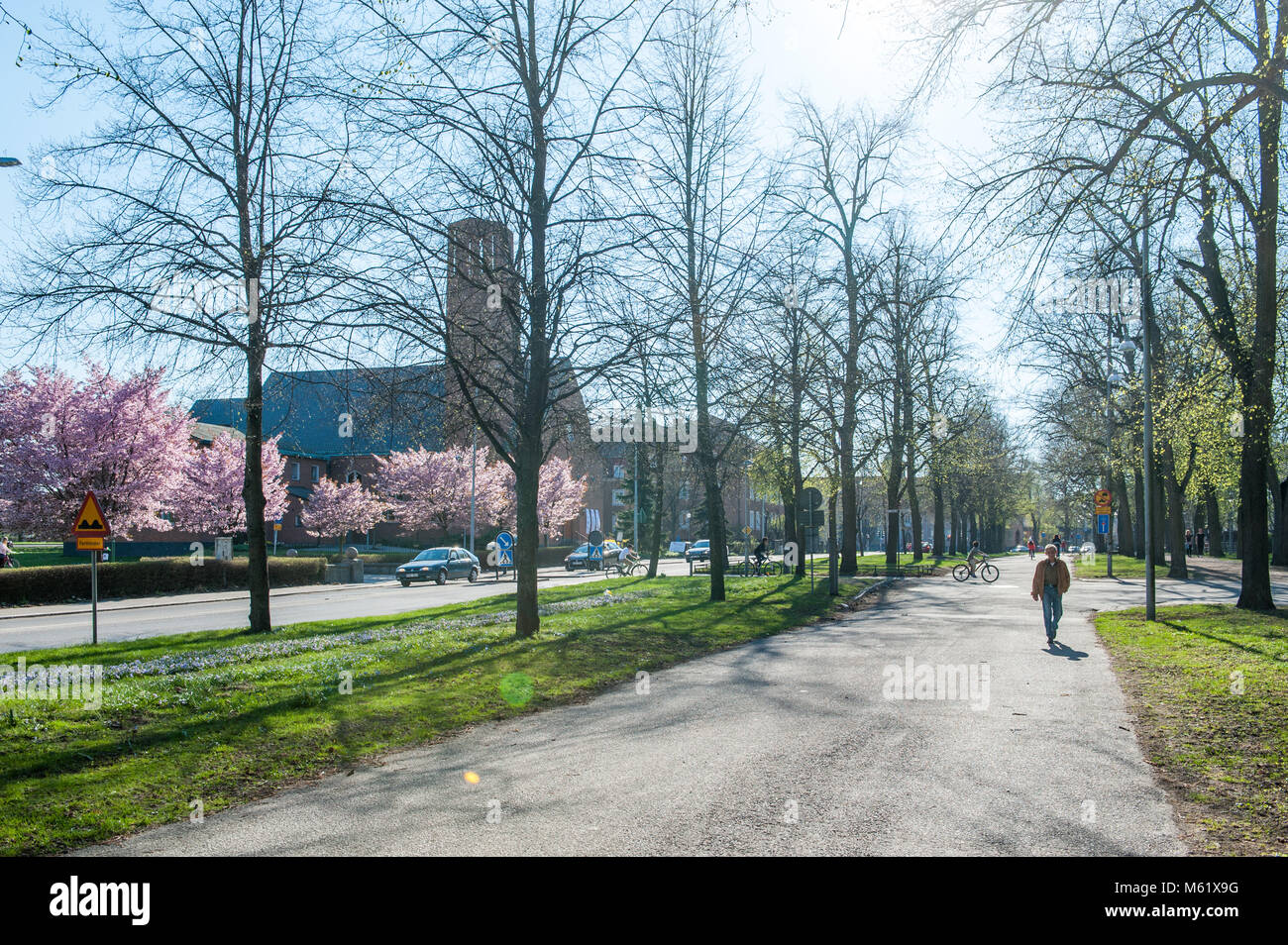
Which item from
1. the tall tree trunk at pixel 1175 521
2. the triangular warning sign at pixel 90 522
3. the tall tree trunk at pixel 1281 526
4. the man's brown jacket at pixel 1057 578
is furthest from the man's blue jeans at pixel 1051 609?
the tall tree trunk at pixel 1281 526

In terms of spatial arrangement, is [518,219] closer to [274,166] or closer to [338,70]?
[338,70]

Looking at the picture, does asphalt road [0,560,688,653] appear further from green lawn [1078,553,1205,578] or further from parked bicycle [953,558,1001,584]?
green lawn [1078,553,1205,578]

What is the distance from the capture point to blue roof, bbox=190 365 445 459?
1290 centimetres

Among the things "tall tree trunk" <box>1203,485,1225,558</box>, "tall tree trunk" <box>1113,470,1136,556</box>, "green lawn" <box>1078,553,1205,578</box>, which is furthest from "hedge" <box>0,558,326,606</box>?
"tall tree trunk" <box>1203,485,1225,558</box>

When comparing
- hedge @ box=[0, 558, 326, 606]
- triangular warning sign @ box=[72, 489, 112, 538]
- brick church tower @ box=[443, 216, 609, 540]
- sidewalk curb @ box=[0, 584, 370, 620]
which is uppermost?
brick church tower @ box=[443, 216, 609, 540]

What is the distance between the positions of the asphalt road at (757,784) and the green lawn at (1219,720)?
0.29 meters

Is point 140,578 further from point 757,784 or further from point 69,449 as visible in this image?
point 757,784

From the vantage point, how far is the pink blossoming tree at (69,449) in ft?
116

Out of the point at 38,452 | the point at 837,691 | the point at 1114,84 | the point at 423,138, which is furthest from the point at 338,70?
the point at 38,452

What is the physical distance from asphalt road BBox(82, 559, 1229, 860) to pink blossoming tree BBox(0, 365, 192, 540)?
109 ft

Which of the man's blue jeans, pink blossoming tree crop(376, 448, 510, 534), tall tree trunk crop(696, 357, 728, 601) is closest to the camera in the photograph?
the man's blue jeans

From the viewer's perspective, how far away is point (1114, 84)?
8711 mm
